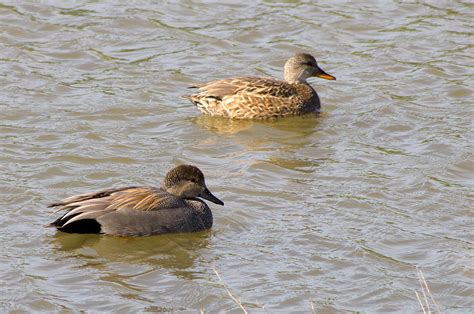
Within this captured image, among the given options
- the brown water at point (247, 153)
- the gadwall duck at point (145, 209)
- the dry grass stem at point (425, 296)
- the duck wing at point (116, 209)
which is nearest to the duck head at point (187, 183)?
the gadwall duck at point (145, 209)

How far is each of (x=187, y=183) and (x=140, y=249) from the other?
0.93m

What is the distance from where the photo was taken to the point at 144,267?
34.3ft

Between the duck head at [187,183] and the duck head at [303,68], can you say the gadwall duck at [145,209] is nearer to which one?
the duck head at [187,183]

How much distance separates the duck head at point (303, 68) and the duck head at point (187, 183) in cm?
427

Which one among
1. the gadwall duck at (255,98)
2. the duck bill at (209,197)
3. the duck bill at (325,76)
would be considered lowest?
the gadwall duck at (255,98)

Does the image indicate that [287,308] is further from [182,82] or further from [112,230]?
[182,82]

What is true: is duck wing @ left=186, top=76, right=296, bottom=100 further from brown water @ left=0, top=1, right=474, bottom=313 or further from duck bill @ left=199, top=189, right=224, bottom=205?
duck bill @ left=199, top=189, right=224, bottom=205

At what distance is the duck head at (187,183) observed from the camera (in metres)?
11.6

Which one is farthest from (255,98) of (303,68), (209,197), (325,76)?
(209,197)

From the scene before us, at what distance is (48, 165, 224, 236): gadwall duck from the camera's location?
11.0 meters

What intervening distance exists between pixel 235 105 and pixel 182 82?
1.00 metres

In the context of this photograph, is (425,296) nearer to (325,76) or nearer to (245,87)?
(245,87)

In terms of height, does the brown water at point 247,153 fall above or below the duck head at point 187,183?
below

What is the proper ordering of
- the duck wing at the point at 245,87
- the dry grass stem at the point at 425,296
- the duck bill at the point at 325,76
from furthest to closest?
the duck bill at the point at 325,76 → the duck wing at the point at 245,87 → the dry grass stem at the point at 425,296
